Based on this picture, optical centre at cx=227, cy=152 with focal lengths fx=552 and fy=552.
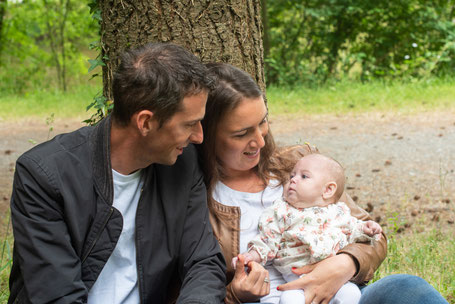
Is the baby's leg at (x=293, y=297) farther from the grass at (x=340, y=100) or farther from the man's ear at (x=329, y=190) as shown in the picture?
the grass at (x=340, y=100)

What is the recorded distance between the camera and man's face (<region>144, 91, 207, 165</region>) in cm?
221

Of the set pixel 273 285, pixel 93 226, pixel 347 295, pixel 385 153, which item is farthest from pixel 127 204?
pixel 385 153

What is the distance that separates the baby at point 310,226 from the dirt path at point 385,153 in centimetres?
170

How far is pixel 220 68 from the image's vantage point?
265cm

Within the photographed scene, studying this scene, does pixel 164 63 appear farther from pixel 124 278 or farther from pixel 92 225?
pixel 124 278

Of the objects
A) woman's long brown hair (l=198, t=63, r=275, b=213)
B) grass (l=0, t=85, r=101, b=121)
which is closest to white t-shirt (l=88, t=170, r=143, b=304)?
woman's long brown hair (l=198, t=63, r=275, b=213)

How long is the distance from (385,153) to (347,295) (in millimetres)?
5003

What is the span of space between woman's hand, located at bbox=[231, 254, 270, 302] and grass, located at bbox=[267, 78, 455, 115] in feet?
23.5

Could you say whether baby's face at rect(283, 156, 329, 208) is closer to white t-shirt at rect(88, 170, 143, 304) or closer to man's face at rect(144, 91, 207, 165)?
man's face at rect(144, 91, 207, 165)

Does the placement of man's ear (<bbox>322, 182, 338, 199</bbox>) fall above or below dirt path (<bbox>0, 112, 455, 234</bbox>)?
above

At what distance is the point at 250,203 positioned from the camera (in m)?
2.68

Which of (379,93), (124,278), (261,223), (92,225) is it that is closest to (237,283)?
→ (261,223)

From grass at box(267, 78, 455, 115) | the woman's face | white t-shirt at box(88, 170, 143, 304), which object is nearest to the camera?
white t-shirt at box(88, 170, 143, 304)

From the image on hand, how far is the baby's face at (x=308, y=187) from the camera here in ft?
8.36
